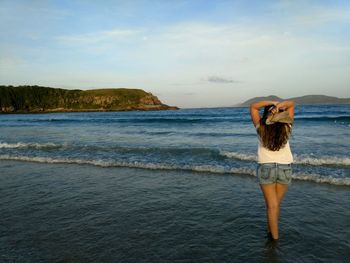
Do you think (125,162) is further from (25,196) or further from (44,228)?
(44,228)

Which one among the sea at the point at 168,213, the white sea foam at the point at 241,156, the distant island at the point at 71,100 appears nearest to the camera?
the sea at the point at 168,213

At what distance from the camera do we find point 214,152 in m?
14.1

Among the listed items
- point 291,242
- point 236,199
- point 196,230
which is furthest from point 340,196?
point 196,230

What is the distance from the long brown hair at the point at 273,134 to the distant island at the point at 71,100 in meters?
138

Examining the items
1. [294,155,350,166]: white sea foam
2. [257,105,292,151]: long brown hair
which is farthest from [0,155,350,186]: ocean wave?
[257,105,292,151]: long brown hair

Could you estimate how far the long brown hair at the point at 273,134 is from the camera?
4664 millimetres

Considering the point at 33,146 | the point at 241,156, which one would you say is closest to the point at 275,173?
the point at 241,156

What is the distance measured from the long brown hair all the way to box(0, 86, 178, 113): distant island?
138 m

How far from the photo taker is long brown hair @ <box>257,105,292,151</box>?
4.66 metres

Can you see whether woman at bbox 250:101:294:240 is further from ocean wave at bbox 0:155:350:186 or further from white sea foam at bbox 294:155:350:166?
white sea foam at bbox 294:155:350:166

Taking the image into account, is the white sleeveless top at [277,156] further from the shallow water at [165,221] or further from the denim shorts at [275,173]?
the shallow water at [165,221]

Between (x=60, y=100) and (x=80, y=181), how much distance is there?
142 meters

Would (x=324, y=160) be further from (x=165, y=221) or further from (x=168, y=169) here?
(x=165, y=221)

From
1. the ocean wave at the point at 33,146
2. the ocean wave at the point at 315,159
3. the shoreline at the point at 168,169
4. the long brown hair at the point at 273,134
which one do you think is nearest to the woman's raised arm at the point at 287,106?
the long brown hair at the point at 273,134
